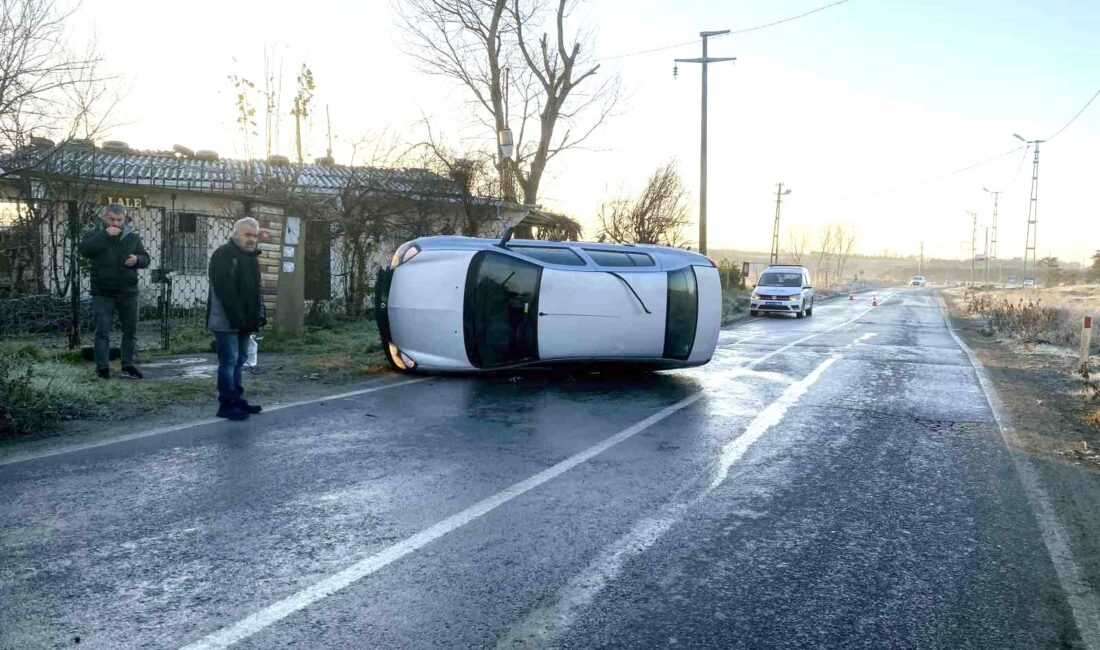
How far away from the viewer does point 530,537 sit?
4.31 metres

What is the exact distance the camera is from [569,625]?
3.29 meters

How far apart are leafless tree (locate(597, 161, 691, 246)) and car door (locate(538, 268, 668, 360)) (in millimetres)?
21120

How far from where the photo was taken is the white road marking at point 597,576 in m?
3.20

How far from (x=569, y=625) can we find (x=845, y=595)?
1.37 metres

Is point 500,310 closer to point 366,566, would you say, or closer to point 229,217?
point 366,566

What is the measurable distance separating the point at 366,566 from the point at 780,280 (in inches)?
1053

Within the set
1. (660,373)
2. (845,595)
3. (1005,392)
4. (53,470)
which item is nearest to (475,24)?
(660,373)

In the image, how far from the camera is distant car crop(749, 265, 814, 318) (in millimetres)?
27359

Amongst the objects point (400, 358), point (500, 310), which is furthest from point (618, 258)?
point (400, 358)

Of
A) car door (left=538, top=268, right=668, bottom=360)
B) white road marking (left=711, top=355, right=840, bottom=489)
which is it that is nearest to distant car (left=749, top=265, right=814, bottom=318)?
white road marking (left=711, top=355, right=840, bottom=489)

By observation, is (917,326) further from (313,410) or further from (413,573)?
(413,573)

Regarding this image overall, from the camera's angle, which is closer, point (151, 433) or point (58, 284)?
point (151, 433)

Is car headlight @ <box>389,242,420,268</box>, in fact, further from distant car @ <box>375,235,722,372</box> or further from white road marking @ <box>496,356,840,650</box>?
white road marking @ <box>496,356,840,650</box>

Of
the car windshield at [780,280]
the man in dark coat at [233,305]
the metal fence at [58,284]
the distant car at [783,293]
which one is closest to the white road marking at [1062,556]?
the man in dark coat at [233,305]
